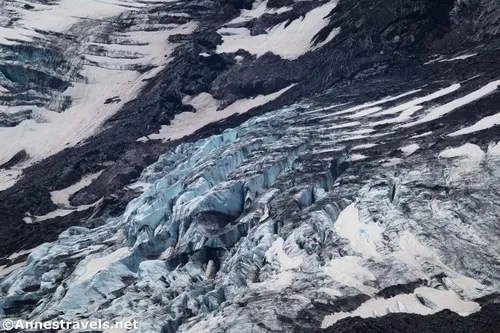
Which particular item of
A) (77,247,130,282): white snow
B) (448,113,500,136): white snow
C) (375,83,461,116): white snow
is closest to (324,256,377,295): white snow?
(448,113,500,136): white snow

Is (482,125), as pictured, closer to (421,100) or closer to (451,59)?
(421,100)

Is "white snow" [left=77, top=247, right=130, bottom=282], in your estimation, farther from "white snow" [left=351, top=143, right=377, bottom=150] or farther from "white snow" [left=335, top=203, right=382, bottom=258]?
"white snow" [left=351, top=143, right=377, bottom=150]

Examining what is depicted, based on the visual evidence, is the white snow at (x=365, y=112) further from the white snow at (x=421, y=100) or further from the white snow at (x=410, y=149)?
the white snow at (x=410, y=149)

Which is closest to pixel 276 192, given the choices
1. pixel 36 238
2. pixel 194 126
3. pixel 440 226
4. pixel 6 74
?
pixel 440 226

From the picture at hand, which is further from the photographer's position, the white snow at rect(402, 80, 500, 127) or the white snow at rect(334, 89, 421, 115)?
the white snow at rect(334, 89, 421, 115)

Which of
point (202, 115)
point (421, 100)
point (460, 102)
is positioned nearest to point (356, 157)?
point (460, 102)

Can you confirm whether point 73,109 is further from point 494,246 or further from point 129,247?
point 494,246

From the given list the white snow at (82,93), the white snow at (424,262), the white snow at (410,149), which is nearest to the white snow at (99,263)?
the white snow at (410,149)
